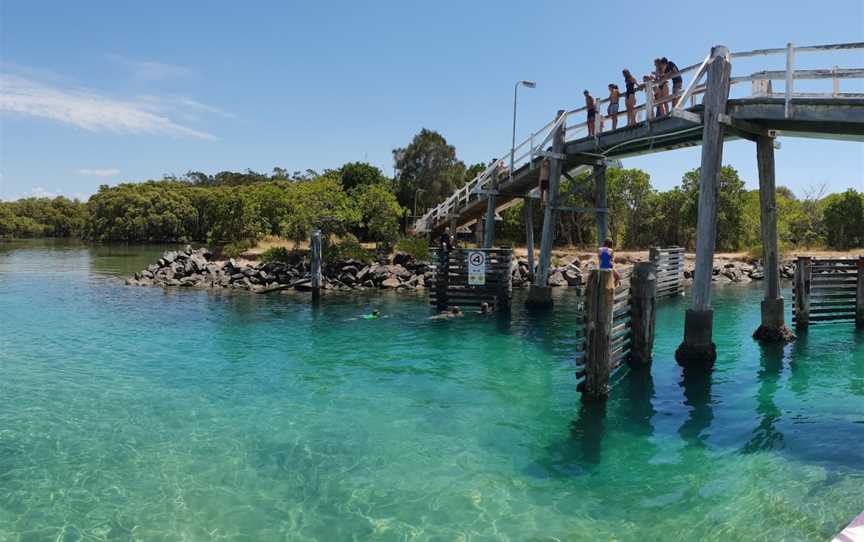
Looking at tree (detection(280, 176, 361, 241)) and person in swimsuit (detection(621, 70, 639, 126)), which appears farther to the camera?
tree (detection(280, 176, 361, 241))

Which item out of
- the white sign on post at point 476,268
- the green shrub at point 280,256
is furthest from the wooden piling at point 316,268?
the green shrub at point 280,256

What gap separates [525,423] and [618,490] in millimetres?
3434

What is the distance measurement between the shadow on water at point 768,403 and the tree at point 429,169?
48.6 metres

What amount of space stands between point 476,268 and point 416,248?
14.9 metres

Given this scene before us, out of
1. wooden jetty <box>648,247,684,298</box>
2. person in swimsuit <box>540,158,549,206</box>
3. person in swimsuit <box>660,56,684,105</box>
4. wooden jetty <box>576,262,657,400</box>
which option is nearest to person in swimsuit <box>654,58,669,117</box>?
person in swimsuit <box>660,56,684,105</box>

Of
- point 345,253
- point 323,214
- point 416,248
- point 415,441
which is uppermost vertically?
point 323,214

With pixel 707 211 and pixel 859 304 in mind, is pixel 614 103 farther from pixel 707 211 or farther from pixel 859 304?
pixel 859 304

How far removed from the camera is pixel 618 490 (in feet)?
31.5

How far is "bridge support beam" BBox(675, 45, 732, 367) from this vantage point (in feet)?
54.6

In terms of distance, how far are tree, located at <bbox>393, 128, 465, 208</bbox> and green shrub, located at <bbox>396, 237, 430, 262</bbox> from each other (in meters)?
23.0

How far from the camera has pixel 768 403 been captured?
14195 millimetres

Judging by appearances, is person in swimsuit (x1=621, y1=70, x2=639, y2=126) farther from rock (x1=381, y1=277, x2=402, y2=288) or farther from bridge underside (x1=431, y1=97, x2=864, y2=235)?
rock (x1=381, y1=277, x2=402, y2=288)

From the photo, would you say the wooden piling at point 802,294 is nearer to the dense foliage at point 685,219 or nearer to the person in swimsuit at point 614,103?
the person in swimsuit at point 614,103

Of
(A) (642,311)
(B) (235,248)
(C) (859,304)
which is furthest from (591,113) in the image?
(B) (235,248)
